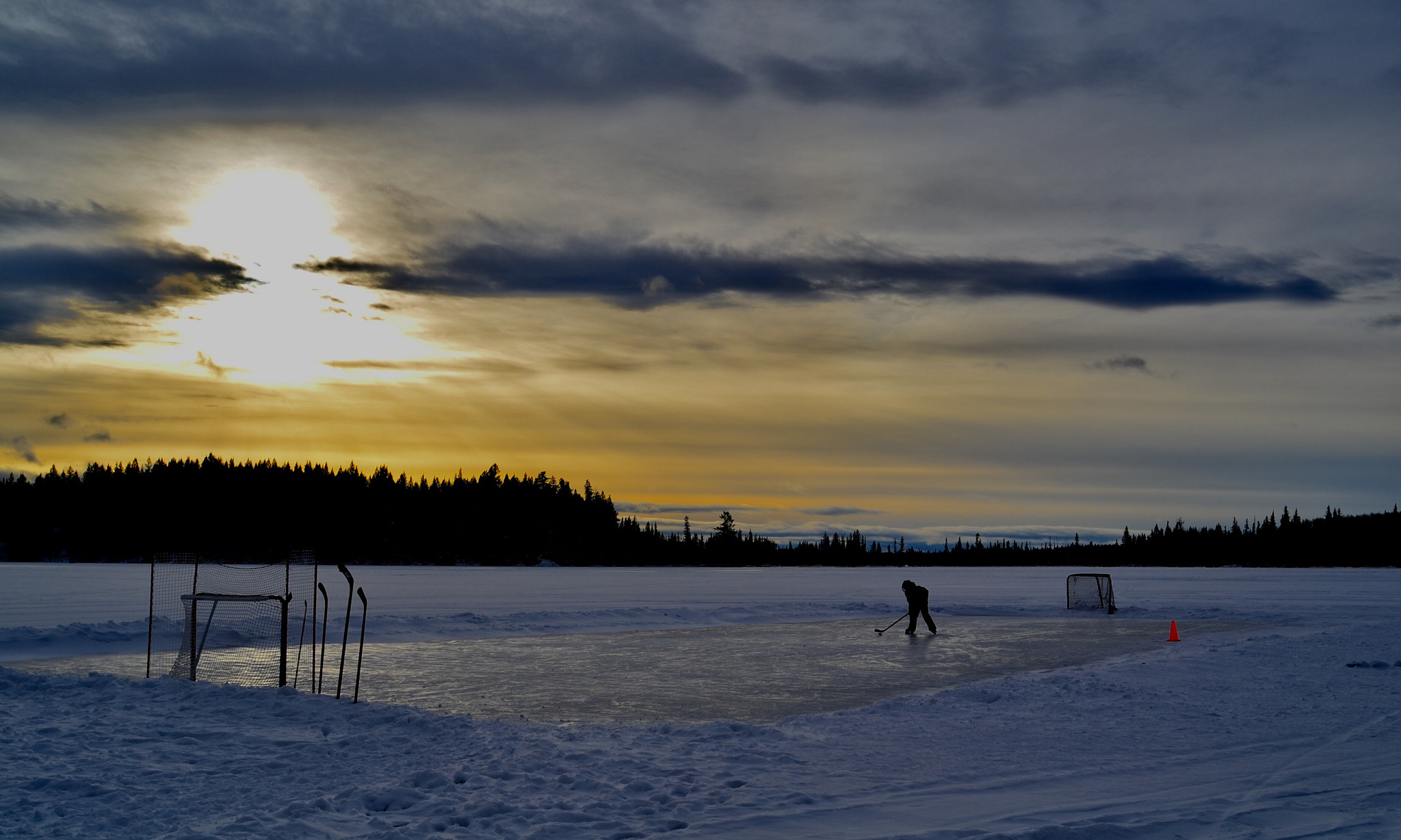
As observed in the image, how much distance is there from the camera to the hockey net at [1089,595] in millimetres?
37594

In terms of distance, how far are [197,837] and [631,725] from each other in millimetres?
5518

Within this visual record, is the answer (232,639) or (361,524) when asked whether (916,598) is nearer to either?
(232,639)

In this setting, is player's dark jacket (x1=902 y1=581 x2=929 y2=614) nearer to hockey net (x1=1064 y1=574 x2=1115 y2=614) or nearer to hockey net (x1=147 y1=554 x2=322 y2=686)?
hockey net (x1=1064 y1=574 x2=1115 y2=614)

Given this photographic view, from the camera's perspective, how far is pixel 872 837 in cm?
704

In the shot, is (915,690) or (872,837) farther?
(915,690)

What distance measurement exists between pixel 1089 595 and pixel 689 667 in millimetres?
28576

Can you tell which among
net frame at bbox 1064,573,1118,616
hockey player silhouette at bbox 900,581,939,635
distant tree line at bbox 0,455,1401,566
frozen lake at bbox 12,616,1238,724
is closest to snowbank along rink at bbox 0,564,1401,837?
frozen lake at bbox 12,616,1238,724

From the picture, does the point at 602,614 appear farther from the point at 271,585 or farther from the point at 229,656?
the point at 229,656

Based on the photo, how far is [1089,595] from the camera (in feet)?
133

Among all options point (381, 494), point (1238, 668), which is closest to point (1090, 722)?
point (1238, 668)

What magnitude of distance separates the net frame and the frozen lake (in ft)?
32.0

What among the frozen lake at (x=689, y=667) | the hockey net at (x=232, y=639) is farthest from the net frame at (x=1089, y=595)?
the hockey net at (x=232, y=639)

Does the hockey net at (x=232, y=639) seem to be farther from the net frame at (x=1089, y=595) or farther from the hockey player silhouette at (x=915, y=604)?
the net frame at (x=1089, y=595)

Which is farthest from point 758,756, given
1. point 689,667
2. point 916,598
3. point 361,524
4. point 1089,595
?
point 361,524
